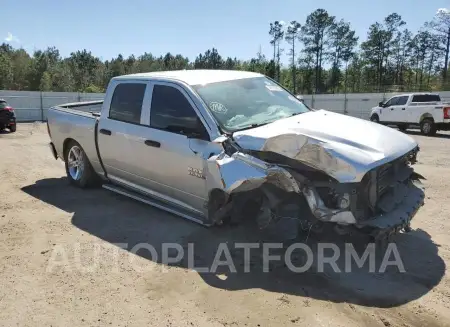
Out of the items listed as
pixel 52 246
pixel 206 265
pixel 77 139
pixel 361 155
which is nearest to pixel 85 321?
pixel 206 265

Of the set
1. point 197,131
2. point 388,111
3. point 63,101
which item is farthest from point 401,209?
point 63,101

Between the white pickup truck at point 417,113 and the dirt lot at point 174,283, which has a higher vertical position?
the white pickup truck at point 417,113

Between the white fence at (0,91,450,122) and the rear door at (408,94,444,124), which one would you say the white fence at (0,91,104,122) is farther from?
the rear door at (408,94,444,124)

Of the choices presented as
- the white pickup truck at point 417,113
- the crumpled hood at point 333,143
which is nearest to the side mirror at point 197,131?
the crumpled hood at point 333,143

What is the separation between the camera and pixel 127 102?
5.73m

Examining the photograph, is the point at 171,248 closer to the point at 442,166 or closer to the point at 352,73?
the point at 442,166

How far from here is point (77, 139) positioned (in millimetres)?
6637

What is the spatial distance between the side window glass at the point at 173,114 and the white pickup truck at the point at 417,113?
15322mm

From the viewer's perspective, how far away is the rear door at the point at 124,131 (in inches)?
212

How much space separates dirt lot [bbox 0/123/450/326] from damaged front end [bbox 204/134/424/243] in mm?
500

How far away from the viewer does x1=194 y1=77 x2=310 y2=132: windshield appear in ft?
15.1

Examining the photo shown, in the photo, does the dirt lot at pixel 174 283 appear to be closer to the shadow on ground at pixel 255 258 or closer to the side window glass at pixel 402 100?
the shadow on ground at pixel 255 258

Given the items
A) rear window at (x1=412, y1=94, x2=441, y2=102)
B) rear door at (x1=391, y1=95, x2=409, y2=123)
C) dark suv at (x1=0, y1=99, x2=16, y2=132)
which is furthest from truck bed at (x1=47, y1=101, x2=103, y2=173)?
rear window at (x1=412, y1=94, x2=441, y2=102)

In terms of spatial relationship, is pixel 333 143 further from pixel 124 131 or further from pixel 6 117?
pixel 6 117
